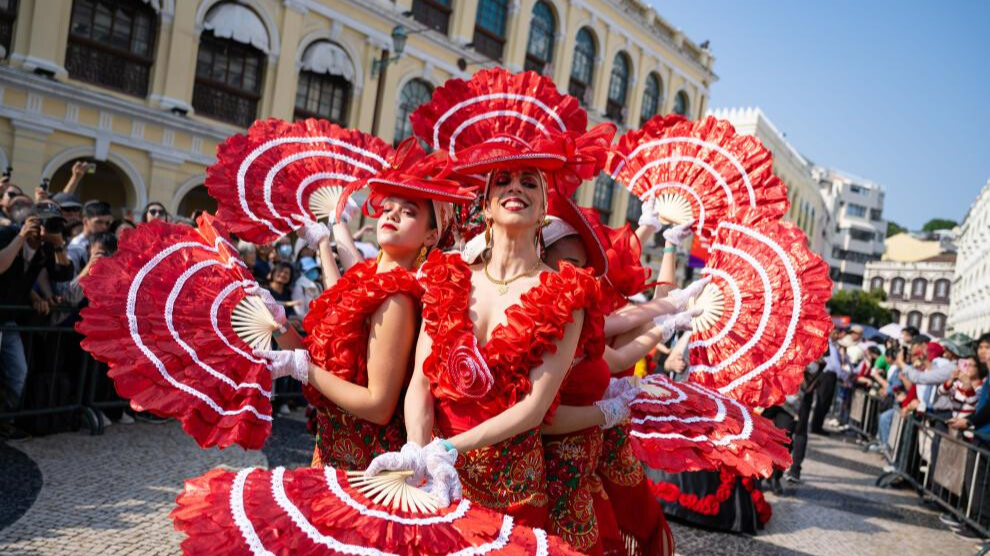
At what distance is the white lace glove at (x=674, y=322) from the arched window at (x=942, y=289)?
8946cm

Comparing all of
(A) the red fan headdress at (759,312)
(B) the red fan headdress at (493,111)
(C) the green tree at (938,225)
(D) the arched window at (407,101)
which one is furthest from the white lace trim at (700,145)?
(C) the green tree at (938,225)

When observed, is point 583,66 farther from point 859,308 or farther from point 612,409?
point 859,308

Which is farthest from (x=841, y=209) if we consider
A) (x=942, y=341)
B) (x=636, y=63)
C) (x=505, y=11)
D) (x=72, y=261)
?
(x=72, y=261)

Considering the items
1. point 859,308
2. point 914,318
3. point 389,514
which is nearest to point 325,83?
point 389,514

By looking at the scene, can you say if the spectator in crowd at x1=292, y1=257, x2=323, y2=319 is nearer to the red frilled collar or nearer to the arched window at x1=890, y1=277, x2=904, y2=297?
the red frilled collar

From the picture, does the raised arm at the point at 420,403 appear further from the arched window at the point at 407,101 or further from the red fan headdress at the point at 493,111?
the arched window at the point at 407,101

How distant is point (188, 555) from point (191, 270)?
3.87 feet

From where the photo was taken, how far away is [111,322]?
2.58m

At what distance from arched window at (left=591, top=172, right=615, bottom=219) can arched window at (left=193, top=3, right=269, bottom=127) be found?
14.3 meters

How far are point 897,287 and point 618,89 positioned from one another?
69367 millimetres

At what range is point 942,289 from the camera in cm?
8131

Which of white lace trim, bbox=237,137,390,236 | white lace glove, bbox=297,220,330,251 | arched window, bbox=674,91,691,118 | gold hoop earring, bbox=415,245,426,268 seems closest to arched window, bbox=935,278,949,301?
arched window, bbox=674,91,691,118

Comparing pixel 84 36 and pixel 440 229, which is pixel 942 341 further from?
pixel 84 36

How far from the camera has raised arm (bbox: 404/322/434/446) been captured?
2406 mm
